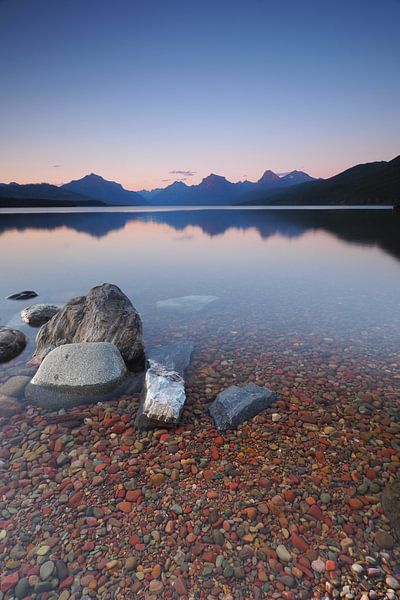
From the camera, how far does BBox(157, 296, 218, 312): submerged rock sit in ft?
53.7

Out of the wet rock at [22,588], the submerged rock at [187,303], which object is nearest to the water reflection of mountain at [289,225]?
the submerged rock at [187,303]

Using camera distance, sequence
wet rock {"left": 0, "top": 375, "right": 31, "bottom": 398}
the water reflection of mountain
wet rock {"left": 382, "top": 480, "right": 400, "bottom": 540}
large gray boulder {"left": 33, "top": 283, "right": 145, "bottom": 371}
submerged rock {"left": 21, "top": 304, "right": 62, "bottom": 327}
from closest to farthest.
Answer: wet rock {"left": 382, "top": 480, "right": 400, "bottom": 540} < wet rock {"left": 0, "top": 375, "right": 31, "bottom": 398} < large gray boulder {"left": 33, "top": 283, "right": 145, "bottom": 371} < submerged rock {"left": 21, "top": 304, "right": 62, "bottom": 327} < the water reflection of mountain

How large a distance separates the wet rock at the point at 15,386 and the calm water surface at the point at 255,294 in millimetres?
1041

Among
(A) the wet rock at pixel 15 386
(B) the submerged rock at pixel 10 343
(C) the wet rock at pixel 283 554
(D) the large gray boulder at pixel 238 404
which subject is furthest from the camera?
(B) the submerged rock at pixel 10 343

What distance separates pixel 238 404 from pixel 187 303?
400 inches

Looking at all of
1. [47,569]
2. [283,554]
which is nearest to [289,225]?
[283,554]

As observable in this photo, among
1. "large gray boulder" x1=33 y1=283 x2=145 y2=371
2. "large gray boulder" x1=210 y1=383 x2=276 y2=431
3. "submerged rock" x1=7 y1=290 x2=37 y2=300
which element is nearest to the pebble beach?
"large gray boulder" x1=210 y1=383 x2=276 y2=431

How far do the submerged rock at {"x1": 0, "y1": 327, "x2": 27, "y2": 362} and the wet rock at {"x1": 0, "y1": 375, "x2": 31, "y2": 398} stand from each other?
1.99 meters

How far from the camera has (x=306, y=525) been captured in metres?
4.77

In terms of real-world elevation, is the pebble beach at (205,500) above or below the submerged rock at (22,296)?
above

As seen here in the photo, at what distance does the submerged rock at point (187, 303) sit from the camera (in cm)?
1636

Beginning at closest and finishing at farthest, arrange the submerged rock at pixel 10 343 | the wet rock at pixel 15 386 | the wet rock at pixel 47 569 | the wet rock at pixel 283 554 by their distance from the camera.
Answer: the wet rock at pixel 47 569, the wet rock at pixel 283 554, the wet rock at pixel 15 386, the submerged rock at pixel 10 343

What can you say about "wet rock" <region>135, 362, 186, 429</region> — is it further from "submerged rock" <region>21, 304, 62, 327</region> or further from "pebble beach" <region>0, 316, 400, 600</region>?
"submerged rock" <region>21, 304, 62, 327</region>

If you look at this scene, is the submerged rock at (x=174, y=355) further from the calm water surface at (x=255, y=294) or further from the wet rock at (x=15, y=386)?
the wet rock at (x=15, y=386)
